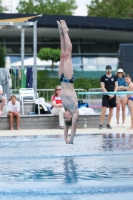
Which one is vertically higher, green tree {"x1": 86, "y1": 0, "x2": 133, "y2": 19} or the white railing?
green tree {"x1": 86, "y1": 0, "x2": 133, "y2": 19}

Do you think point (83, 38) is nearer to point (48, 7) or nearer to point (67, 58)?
point (48, 7)

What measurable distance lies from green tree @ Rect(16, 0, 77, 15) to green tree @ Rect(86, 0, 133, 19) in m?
6.87

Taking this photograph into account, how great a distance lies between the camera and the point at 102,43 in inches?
2007

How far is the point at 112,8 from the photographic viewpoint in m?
68.1

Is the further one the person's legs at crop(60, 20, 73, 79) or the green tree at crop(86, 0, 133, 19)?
the green tree at crop(86, 0, 133, 19)

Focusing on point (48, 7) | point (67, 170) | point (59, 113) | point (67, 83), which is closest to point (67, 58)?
point (67, 83)

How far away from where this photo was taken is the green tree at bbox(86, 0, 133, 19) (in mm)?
68250

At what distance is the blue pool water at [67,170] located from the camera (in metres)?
6.20

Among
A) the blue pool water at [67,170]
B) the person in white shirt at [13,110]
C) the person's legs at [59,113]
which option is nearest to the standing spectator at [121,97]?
the person's legs at [59,113]

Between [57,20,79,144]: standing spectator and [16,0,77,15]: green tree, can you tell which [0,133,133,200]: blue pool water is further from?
[16,0,77,15]: green tree

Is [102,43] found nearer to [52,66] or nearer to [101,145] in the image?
[52,66]

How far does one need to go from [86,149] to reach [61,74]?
1.37m

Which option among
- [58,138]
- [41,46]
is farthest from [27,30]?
[58,138]

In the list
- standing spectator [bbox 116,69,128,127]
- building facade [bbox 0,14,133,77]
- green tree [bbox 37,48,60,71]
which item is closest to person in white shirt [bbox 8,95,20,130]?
standing spectator [bbox 116,69,128,127]
